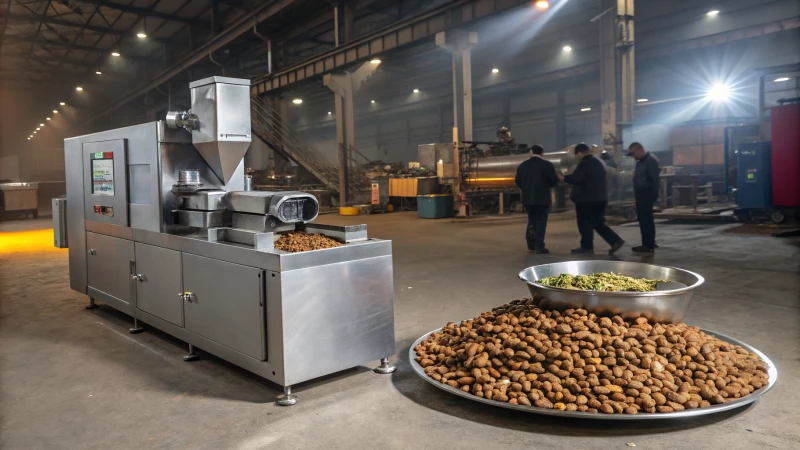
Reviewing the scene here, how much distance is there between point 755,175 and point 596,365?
390 inches

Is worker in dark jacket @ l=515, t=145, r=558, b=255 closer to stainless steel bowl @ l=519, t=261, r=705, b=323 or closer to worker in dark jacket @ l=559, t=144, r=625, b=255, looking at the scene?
worker in dark jacket @ l=559, t=144, r=625, b=255

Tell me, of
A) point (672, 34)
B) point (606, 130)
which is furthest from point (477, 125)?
point (606, 130)

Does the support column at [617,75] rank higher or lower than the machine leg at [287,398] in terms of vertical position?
higher

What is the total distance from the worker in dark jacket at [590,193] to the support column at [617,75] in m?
6.09

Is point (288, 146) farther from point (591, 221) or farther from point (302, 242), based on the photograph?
point (302, 242)

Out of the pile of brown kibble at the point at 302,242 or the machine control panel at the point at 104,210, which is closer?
the pile of brown kibble at the point at 302,242

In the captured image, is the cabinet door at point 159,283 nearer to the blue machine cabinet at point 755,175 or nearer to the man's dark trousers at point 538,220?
the man's dark trousers at point 538,220

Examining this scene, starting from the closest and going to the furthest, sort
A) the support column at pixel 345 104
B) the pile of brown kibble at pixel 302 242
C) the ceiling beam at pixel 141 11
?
the pile of brown kibble at pixel 302 242 < the support column at pixel 345 104 < the ceiling beam at pixel 141 11

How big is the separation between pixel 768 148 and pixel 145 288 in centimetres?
1131

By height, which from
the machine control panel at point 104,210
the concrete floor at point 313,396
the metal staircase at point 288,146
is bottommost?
the concrete floor at point 313,396

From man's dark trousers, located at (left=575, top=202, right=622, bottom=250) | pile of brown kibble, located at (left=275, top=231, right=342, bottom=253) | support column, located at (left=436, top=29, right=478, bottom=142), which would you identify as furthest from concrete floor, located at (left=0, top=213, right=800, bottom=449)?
support column, located at (left=436, top=29, right=478, bottom=142)

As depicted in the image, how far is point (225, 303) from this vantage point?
354cm

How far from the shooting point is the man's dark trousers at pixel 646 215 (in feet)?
25.9

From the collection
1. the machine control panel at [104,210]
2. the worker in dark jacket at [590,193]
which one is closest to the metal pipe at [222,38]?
the worker in dark jacket at [590,193]
